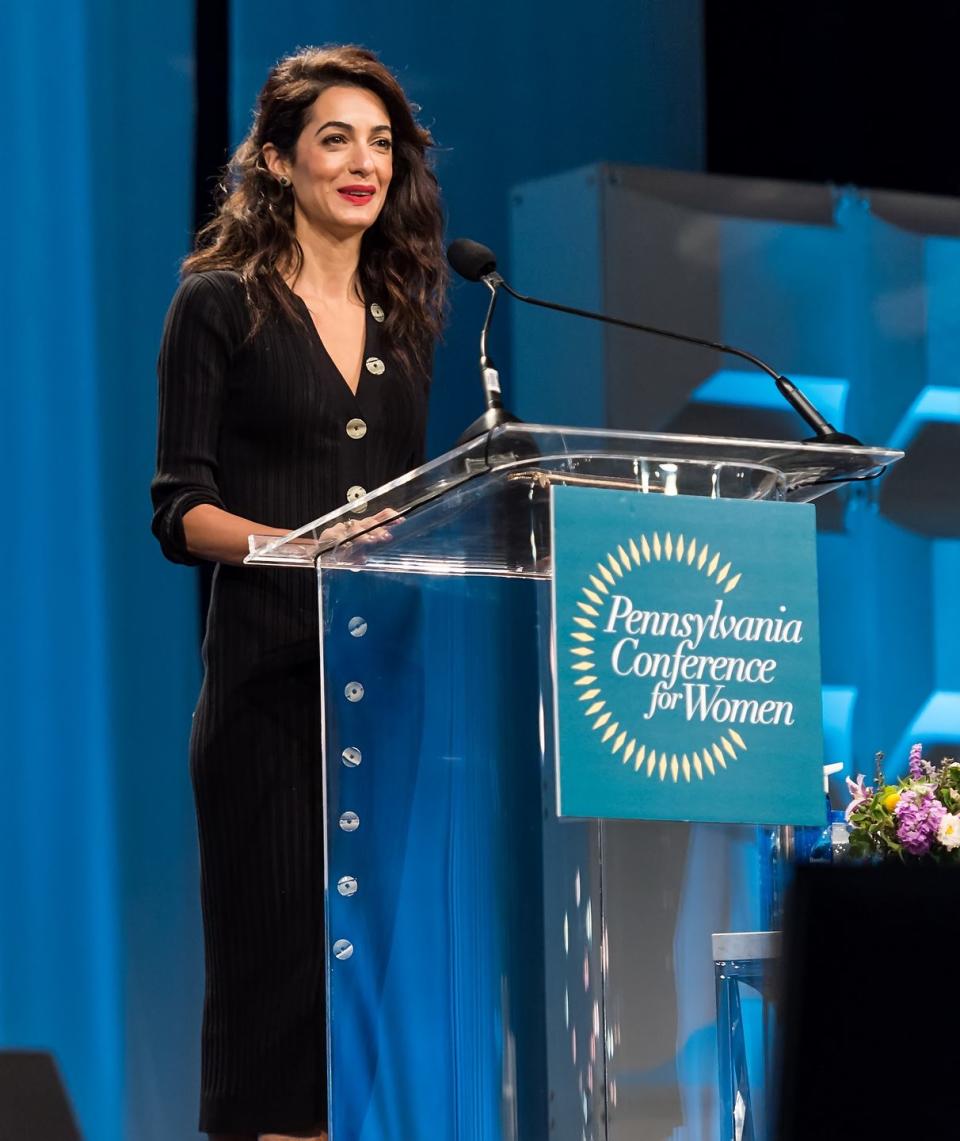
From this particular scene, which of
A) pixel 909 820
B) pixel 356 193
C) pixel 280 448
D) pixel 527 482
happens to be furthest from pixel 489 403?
pixel 909 820

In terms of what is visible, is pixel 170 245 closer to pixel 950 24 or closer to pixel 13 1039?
pixel 13 1039

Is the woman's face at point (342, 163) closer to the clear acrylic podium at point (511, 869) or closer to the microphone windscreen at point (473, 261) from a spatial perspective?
the microphone windscreen at point (473, 261)

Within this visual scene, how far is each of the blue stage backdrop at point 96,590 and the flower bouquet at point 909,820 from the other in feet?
4.12

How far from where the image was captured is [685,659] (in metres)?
1.54

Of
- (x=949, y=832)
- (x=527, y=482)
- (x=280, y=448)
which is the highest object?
(x=280, y=448)

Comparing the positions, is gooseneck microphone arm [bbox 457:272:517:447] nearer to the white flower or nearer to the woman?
the woman

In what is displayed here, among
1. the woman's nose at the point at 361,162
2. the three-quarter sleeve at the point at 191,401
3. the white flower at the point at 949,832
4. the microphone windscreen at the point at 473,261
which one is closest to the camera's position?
the microphone windscreen at the point at 473,261

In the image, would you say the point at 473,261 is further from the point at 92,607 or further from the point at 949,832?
the point at 92,607

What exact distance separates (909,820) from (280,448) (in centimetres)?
121

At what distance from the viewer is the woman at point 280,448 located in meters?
2.06

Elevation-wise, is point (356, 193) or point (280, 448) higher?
point (356, 193)

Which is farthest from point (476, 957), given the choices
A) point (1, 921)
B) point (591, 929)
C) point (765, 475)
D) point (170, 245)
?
point (170, 245)

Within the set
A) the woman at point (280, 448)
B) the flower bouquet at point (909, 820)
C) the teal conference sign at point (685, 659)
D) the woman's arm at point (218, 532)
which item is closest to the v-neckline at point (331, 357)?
the woman at point (280, 448)

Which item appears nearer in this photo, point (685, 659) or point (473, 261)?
point (685, 659)
